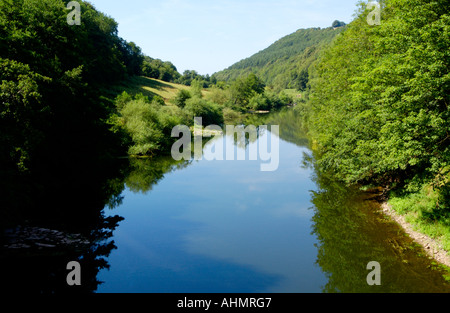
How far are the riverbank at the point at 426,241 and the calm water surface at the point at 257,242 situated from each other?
0.42 m

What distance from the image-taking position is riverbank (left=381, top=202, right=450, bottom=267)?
12.2 metres

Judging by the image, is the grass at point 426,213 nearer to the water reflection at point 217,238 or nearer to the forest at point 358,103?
the forest at point 358,103

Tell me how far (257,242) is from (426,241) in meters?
7.58

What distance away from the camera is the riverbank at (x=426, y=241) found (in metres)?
12.2

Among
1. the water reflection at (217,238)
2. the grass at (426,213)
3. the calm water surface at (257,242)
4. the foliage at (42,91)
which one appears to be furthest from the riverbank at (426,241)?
the foliage at (42,91)

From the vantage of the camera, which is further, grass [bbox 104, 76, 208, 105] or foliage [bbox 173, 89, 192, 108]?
grass [bbox 104, 76, 208, 105]

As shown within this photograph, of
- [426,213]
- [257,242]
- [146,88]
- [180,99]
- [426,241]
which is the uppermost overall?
[146,88]

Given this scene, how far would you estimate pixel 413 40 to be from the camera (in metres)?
13.7

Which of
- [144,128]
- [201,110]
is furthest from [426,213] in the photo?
[201,110]

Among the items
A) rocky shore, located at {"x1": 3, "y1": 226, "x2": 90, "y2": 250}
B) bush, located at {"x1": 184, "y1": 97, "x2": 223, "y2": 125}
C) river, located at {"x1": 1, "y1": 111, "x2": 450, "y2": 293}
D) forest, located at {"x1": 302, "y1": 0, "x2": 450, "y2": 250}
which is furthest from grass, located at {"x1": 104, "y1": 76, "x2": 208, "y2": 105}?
forest, located at {"x1": 302, "y1": 0, "x2": 450, "y2": 250}

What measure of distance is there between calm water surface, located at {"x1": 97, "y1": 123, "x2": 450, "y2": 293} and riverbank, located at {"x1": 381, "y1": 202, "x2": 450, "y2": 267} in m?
0.42

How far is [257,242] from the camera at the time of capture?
15398 mm

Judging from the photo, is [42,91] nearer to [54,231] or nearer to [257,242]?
[54,231]

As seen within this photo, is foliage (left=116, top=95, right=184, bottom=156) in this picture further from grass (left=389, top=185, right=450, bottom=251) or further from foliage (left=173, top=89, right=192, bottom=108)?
grass (left=389, top=185, right=450, bottom=251)
